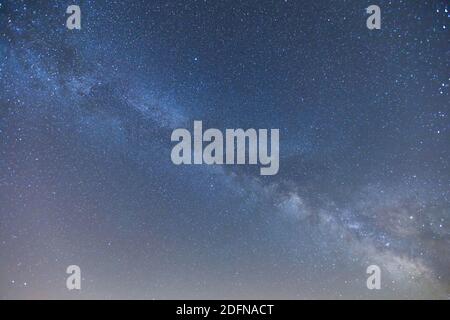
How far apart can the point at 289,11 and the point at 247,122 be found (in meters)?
0.51

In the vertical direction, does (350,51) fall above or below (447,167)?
above

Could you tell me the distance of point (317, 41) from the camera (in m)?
2.25

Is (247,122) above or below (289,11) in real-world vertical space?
below

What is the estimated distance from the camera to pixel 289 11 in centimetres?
226
